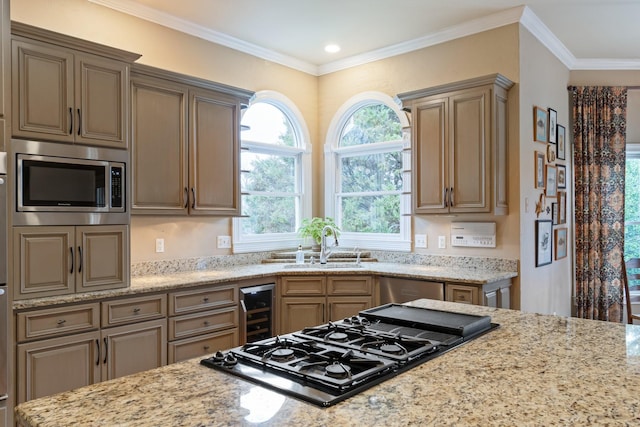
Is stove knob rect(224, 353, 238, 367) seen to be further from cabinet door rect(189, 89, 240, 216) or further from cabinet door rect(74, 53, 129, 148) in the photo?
cabinet door rect(189, 89, 240, 216)

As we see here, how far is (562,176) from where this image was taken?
463 centimetres

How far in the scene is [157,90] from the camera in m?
3.33

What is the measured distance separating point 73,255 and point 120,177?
546 millimetres

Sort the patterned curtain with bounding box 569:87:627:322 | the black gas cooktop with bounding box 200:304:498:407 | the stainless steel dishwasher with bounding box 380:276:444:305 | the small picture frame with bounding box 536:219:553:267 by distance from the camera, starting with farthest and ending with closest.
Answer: the patterned curtain with bounding box 569:87:627:322 < the small picture frame with bounding box 536:219:553:267 < the stainless steel dishwasher with bounding box 380:276:444:305 < the black gas cooktop with bounding box 200:304:498:407

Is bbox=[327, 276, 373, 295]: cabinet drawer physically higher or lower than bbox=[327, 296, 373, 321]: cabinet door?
higher

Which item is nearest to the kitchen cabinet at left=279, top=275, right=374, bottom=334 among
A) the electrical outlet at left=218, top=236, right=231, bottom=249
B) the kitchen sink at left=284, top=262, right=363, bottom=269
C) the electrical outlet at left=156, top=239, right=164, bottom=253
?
the kitchen sink at left=284, top=262, right=363, bottom=269

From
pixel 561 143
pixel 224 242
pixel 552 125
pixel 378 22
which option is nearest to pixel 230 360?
pixel 224 242

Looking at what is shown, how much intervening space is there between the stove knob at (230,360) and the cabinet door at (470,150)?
8.85 ft

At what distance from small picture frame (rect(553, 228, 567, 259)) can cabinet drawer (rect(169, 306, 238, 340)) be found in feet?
10.2

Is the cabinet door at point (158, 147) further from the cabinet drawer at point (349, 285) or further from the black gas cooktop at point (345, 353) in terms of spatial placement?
the black gas cooktop at point (345, 353)

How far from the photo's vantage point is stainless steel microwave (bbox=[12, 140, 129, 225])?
2502 millimetres

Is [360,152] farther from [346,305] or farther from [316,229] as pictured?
[346,305]

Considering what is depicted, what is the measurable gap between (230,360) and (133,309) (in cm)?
175

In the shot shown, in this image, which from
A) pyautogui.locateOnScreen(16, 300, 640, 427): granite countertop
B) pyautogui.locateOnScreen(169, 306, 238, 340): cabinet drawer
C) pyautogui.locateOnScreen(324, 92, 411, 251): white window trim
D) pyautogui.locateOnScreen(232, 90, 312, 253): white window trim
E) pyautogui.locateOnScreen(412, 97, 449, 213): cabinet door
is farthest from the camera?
pyautogui.locateOnScreen(324, 92, 411, 251): white window trim
